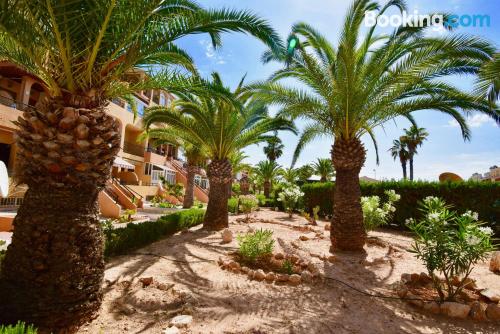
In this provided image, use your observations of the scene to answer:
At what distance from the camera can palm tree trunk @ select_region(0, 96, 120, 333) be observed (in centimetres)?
317

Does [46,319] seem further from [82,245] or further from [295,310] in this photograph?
[295,310]

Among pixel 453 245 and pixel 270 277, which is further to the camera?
pixel 270 277

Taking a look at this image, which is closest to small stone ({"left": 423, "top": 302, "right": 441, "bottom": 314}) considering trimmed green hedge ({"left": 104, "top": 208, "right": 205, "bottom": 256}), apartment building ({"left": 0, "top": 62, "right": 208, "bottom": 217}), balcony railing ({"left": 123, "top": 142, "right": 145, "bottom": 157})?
apartment building ({"left": 0, "top": 62, "right": 208, "bottom": 217})

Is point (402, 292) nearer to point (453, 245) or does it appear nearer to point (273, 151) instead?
point (453, 245)

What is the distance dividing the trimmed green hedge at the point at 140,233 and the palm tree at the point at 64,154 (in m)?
3.15

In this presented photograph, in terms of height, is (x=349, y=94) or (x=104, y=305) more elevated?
(x=349, y=94)

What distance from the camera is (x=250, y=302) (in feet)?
14.4

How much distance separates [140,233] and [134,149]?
21.4 meters

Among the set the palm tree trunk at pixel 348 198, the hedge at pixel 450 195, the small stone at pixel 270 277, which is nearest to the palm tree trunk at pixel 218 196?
the palm tree trunk at pixel 348 198

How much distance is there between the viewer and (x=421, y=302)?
458 cm

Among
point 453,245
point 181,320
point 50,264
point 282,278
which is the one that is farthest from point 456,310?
point 50,264

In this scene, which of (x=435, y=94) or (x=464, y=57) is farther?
(x=435, y=94)

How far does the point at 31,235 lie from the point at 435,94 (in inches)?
367

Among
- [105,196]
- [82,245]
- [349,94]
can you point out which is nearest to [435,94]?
[349,94]
